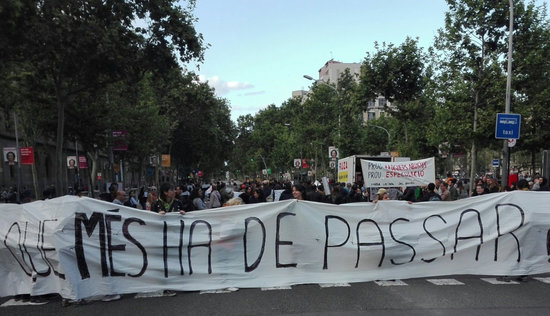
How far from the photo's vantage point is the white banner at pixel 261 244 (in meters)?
6.67

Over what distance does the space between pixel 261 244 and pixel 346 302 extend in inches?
64.0

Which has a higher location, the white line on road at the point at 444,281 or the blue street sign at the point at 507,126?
the blue street sign at the point at 507,126

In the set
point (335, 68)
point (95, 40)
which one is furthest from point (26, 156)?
point (335, 68)

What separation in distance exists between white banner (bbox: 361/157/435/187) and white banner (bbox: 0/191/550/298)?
6.21 m

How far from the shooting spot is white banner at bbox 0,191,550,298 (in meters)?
6.67

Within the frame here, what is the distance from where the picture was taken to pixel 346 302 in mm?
6121

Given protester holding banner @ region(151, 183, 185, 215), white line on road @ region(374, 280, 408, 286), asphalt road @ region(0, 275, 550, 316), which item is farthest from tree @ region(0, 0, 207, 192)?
white line on road @ region(374, 280, 408, 286)

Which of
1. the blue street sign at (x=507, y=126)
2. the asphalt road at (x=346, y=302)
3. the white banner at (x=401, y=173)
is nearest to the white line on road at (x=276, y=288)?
the asphalt road at (x=346, y=302)

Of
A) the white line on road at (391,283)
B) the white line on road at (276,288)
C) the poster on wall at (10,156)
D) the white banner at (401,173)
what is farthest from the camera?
the poster on wall at (10,156)

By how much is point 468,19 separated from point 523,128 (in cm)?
561

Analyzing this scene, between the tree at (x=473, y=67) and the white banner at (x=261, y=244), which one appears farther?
the tree at (x=473, y=67)

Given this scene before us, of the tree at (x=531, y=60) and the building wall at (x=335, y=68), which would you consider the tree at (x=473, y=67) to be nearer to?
the tree at (x=531, y=60)

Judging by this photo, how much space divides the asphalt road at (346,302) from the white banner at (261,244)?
0.27m

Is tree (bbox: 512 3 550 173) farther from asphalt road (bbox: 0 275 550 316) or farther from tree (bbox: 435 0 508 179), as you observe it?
asphalt road (bbox: 0 275 550 316)
